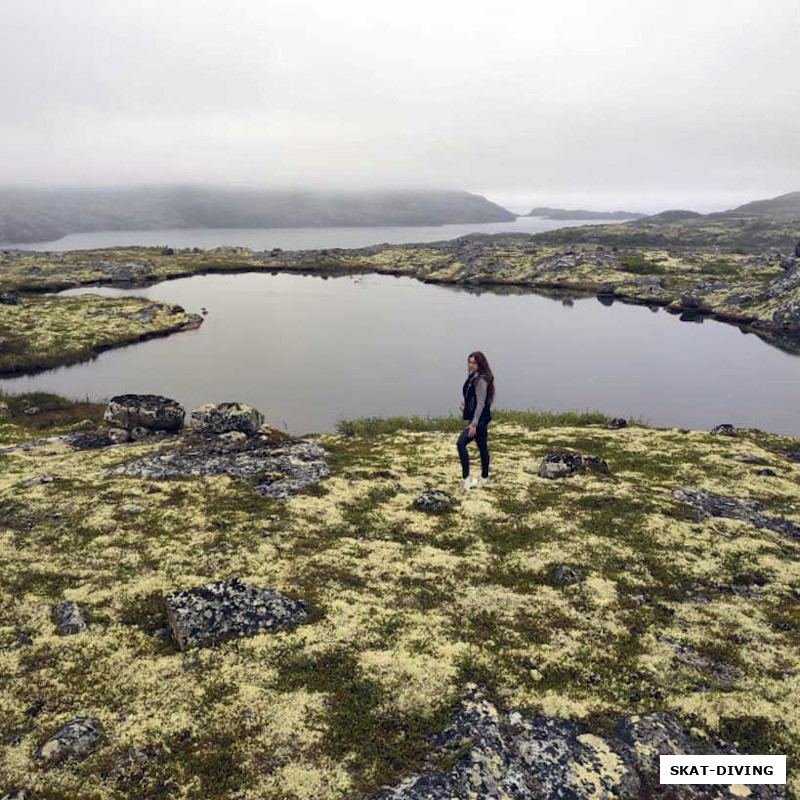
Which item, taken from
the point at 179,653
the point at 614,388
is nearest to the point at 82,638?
the point at 179,653

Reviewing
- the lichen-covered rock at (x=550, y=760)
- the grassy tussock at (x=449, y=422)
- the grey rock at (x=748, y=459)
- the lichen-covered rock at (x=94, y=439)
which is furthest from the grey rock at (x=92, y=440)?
the grey rock at (x=748, y=459)

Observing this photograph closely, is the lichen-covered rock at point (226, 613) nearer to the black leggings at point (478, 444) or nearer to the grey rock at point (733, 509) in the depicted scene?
the black leggings at point (478, 444)

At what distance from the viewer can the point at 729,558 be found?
17516mm

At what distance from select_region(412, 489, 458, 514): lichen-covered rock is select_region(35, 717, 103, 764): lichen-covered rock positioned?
13244 millimetres

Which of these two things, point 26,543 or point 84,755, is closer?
point 84,755

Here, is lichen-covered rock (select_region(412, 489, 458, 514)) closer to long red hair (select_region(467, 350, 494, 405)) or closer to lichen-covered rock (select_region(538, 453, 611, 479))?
long red hair (select_region(467, 350, 494, 405))

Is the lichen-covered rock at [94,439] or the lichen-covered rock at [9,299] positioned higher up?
the lichen-covered rock at [9,299]

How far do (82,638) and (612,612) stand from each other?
1452 cm

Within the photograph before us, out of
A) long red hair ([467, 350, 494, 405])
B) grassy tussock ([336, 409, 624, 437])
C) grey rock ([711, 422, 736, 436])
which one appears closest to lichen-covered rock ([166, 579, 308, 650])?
long red hair ([467, 350, 494, 405])

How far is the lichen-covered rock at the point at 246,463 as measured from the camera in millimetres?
24078

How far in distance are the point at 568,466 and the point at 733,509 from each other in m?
6.96

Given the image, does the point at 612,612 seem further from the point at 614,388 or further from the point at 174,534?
the point at 614,388

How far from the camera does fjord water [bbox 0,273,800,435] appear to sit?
4606cm

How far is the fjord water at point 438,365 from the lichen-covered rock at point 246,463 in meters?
11.5
